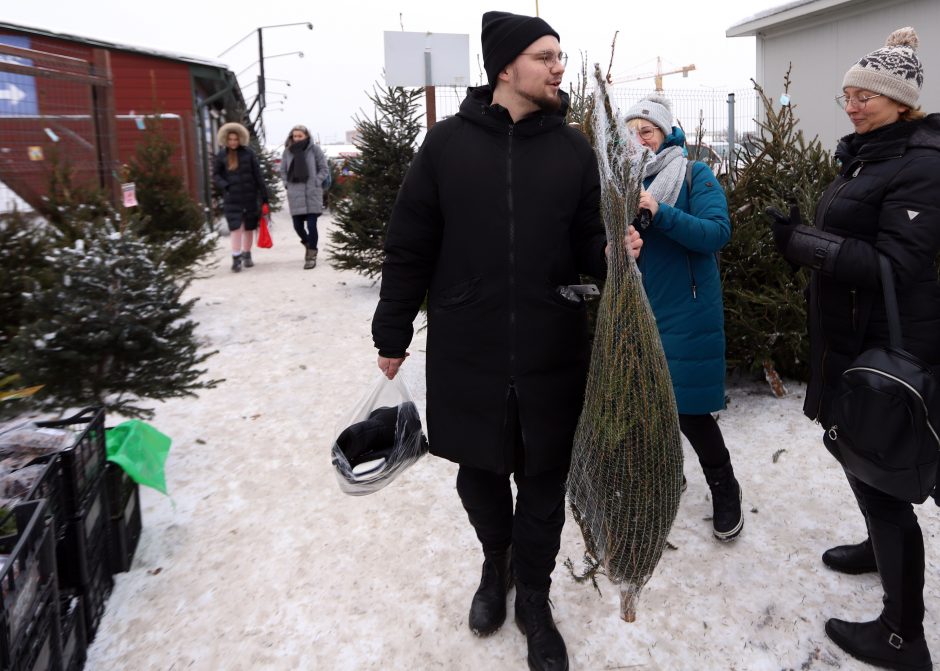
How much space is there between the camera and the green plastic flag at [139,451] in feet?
9.71

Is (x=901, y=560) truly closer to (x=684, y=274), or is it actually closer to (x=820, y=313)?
(x=820, y=313)

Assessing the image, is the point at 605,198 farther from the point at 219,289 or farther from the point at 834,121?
the point at 834,121

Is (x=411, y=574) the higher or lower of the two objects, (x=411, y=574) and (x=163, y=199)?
the lower

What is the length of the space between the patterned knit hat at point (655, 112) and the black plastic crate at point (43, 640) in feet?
8.45

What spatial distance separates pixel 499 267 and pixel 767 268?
9.31 feet

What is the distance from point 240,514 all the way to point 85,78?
5.04m

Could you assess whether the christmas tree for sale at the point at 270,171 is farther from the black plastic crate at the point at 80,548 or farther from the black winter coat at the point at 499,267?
the black winter coat at the point at 499,267

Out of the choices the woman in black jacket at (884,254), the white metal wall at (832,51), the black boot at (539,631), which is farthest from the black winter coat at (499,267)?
the white metal wall at (832,51)

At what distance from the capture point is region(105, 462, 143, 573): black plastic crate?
2719 millimetres

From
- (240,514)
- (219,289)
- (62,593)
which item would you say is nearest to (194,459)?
(240,514)

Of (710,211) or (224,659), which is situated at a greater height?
(710,211)

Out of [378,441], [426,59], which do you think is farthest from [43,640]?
[426,59]

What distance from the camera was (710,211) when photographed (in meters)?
2.72

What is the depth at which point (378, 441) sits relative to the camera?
2432 millimetres
